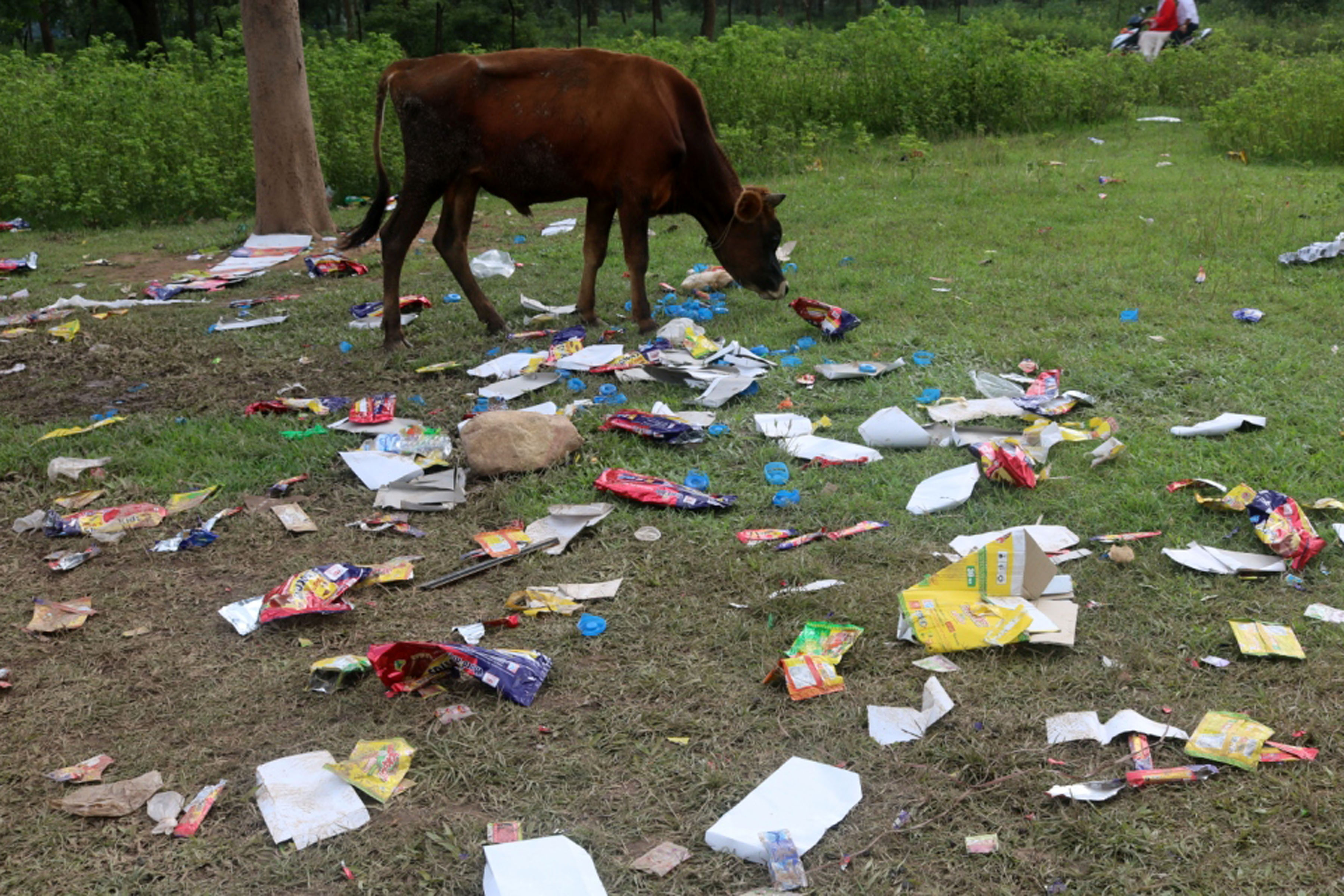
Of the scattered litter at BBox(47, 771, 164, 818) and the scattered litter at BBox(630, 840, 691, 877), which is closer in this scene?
the scattered litter at BBox(630, 840, 691, 877)

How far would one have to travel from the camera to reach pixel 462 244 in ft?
20.2

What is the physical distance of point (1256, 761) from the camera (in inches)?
96.8

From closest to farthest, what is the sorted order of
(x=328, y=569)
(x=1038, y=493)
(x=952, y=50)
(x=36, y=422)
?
(x=328, y=569), (x=1038, y=493), (x=36, y=422), (x=952, y=50)

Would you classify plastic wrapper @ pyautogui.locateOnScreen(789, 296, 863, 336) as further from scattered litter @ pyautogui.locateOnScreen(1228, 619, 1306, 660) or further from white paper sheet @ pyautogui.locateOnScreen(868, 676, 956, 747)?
white paper sheet @ pyautogui.locateOnScreen(868, 676, 956, 747)

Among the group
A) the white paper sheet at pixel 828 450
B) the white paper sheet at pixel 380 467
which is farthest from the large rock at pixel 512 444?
the white paper sheet at pixel 828 450

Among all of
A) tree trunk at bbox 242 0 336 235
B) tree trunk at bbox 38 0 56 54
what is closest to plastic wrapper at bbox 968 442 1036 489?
tree trunk at bbox 242 0 336 235

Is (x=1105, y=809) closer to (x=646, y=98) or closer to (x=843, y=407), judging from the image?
(x=843, y=407)

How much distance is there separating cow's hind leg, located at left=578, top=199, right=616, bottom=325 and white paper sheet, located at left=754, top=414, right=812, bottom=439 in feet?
6.52

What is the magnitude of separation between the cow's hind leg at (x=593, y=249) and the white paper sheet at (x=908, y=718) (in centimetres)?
395

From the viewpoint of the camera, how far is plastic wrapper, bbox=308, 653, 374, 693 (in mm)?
2951

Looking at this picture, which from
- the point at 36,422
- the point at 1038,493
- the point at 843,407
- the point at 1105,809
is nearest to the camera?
the point at 1105,809

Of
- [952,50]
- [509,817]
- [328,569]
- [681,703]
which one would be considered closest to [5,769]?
[328,569]

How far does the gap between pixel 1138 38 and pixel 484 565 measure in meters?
17.1

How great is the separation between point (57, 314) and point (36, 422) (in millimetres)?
2252
